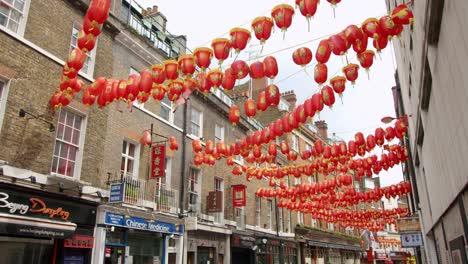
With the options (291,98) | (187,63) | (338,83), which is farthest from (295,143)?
(187,63)

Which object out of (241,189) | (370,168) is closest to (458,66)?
(370,168)

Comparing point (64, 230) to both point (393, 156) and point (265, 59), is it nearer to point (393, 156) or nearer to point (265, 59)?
point (265, 59)

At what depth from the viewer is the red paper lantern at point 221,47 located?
7895 millimetres

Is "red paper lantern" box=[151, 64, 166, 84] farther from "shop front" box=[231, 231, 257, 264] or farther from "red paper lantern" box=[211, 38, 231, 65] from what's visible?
"shop front" box=[231, 231, 257, 264]

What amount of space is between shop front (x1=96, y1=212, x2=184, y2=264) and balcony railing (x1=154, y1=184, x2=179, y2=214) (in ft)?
1.99

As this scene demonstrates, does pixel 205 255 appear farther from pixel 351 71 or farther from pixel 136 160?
pixel 351 71

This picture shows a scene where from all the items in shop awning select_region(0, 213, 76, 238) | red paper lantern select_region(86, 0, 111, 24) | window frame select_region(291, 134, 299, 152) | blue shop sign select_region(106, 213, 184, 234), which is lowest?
shop awning select_region(0, 213, 76, 238)

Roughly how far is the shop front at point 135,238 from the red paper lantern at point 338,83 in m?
8.46

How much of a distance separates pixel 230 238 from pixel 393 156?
980 cm

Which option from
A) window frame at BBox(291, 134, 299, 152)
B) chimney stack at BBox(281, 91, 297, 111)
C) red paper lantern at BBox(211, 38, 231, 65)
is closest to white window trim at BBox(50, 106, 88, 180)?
red paper lantern at BBox(211, 38, 231, 65)

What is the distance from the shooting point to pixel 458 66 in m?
4.20

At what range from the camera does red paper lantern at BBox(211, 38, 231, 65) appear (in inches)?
311

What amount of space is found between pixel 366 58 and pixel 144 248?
11097 millimetres

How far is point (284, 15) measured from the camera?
23.5ft
